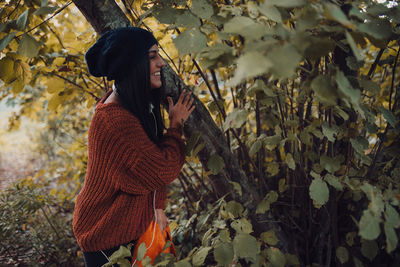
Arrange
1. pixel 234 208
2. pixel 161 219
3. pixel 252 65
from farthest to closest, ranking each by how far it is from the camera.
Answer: pixel 161 219 → pixel 234 208 → pixel 252 65

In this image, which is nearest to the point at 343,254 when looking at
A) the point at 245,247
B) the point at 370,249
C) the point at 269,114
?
the point at 370,249

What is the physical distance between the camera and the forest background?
636mm

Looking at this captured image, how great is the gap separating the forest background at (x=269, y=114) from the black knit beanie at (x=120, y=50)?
118 millimetres

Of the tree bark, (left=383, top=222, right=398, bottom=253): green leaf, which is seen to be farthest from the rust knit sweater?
(left=383, top=222, right=398, bottom=253): green leaf

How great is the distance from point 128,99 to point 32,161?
5.70 meters

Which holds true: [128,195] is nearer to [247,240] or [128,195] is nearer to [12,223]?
[247,240]

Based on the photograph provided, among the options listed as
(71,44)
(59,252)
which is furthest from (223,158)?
(59,252)

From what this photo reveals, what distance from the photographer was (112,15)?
3.98ft

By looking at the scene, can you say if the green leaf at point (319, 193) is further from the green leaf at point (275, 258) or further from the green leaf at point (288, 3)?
the green leaf at point (288, 3)

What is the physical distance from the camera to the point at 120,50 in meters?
1.13

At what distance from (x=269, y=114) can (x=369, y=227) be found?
729 millimetres

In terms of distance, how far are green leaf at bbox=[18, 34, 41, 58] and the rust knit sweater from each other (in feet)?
1.29

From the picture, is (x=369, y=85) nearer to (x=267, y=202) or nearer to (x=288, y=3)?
(x=288, y=3)

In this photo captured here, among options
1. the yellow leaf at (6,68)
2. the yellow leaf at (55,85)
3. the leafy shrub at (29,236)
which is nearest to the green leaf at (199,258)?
the yellow leaf at (6,68)
